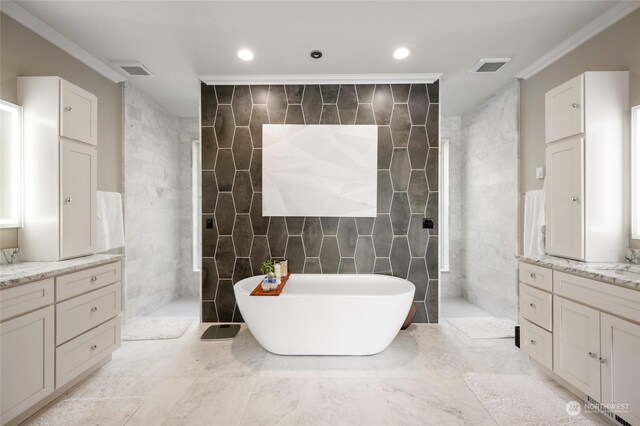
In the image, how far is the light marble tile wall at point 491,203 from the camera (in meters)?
3.28

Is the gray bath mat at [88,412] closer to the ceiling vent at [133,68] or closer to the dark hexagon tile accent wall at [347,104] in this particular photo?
the ceiling vent at [133,68]

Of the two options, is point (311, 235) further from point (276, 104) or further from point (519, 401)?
point (519, 401)

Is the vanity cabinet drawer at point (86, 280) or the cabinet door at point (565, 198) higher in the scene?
the cabinet door at point (565, 198)

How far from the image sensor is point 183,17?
86.7 inches

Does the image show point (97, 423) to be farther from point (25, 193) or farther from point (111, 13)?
point (111, 13)

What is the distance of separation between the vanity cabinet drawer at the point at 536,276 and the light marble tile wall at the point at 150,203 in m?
Result: 3.92

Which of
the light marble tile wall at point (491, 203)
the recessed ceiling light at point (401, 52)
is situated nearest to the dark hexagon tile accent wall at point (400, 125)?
the recessed ceiling light at point (401, 52)

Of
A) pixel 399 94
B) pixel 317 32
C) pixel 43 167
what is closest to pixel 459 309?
pixel 399 94

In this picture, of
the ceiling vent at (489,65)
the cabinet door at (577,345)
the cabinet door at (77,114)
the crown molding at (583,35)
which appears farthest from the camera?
the ceiling vent at (489,65)

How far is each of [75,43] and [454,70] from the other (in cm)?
353

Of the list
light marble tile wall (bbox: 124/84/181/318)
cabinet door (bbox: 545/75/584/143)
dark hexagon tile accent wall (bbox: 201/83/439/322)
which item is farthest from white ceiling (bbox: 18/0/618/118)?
light marble tile wall (bbox: 124/84/181/318)

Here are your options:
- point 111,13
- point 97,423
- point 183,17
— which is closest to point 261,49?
point 183,17

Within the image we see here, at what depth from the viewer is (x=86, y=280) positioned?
209 centimetres

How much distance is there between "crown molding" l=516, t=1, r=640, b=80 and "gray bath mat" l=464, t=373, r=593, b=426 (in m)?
2.70
